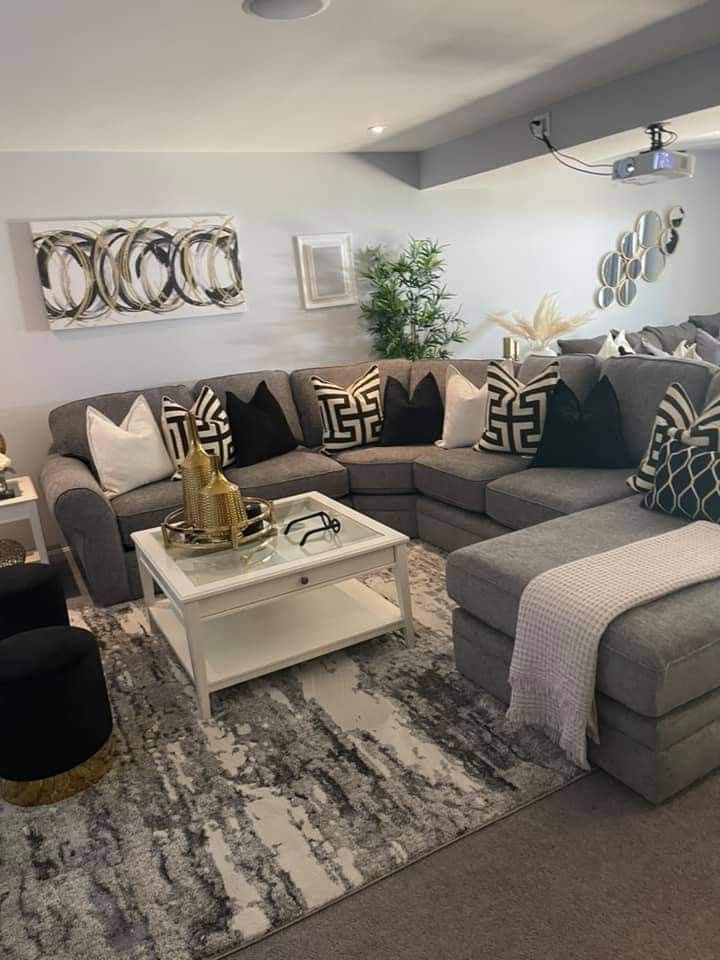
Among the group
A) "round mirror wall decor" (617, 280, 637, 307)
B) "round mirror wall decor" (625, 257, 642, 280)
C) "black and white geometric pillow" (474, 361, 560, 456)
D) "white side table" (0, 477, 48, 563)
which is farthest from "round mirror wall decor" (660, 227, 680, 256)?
"white side table" (0, 477, 48, 563)

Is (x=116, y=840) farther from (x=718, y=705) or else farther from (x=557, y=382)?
(x=557, y=382)

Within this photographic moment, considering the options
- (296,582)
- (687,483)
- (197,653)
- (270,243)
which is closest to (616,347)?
(270,243)

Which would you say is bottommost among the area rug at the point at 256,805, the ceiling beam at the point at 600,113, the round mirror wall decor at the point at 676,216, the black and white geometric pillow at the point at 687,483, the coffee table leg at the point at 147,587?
the area rug at the point at 256,805

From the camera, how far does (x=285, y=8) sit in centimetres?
216

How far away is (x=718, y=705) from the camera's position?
1995mm

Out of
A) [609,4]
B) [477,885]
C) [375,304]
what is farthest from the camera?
[375,304]

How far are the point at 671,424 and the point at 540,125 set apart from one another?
2014 mm

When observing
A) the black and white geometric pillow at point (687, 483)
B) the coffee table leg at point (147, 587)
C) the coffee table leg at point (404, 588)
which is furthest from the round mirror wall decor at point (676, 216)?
the coffee table leg at point (147, 587)

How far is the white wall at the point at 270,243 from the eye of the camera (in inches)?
160

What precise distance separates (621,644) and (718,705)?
13.9 inches

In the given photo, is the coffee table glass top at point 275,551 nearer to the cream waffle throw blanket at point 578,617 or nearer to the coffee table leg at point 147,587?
the coffee table leg at point 147,587

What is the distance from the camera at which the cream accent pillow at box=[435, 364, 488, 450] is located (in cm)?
391

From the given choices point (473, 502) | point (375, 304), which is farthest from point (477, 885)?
point (375, 304)

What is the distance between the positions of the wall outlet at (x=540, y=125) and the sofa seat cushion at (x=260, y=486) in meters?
2.07
